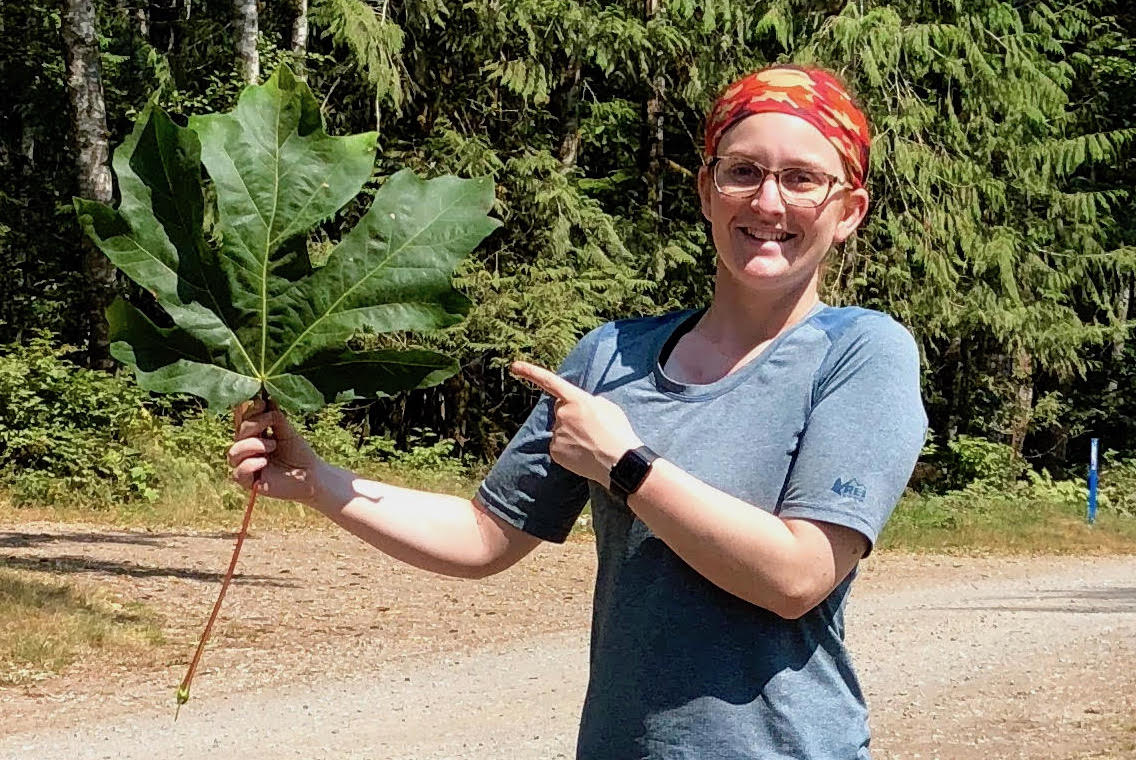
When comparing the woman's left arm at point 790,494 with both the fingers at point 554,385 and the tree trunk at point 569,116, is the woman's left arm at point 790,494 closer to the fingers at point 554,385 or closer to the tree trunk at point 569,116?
the fingers at point 554,385

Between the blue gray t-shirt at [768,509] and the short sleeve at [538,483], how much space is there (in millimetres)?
148

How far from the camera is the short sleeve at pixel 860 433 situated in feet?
5.49

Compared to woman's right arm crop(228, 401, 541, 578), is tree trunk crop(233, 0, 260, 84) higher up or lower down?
lower down

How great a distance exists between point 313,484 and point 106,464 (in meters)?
12.4

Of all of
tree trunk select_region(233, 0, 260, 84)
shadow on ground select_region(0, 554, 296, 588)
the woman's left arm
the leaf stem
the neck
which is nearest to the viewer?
the woman's left arm

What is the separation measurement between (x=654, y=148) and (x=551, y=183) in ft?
11.0

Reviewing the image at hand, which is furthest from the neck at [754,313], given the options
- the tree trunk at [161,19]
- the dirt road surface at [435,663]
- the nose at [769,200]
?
the tree trunk at [161,19]

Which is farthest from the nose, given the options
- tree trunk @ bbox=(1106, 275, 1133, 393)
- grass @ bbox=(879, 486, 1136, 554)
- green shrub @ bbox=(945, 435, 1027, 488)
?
tree trunk @ bbox=(1106, 275, 1133, 393)

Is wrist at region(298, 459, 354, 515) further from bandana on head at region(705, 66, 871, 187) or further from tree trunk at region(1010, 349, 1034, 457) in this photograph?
tree trunk at region(1010, 349, 1034, 457)

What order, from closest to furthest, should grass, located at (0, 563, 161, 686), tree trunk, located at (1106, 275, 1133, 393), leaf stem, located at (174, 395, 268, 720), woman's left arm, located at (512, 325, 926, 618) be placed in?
woman's left arm, located at (512, 325, 926, 618) → leaf stem, located at (174, 395, 268, 720) → grass, located at (0, 563, 161, 686) → tree trunk, located at (1106, 275, 1133, 393)

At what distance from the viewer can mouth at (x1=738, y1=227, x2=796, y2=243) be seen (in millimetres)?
1799

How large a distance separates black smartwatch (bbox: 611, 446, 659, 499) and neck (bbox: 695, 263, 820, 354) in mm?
240

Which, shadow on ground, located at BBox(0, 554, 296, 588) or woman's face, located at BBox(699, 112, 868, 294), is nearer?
woman's face, located at BBox(699, 112, 868, 294)

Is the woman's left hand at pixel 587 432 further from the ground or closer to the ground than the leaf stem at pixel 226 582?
further from the ground
